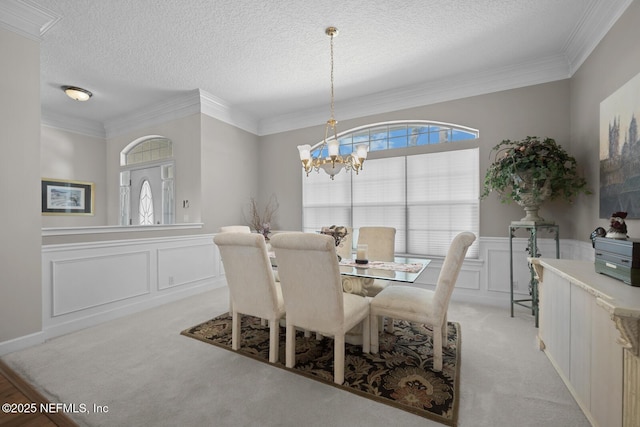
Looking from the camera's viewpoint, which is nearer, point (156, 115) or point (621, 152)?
point (621, 152)

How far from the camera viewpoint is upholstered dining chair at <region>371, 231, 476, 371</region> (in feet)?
6.16

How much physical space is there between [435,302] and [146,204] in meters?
5.05

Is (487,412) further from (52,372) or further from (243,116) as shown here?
(243,116)

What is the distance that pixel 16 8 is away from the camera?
7.48 feet

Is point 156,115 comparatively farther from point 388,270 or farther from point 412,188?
point 388,270

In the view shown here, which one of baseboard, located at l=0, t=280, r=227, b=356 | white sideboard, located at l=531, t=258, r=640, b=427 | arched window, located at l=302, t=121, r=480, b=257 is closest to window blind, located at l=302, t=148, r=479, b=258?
arched window, located at l=302, t=121, r=480, b=257

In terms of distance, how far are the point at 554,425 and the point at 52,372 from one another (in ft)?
10.9

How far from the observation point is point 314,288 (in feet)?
5.98

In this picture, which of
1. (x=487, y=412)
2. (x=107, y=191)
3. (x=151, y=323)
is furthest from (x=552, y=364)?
(x=107, y=191)

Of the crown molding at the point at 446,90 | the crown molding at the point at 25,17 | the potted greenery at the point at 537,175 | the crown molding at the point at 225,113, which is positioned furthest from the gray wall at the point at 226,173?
the potted greenery at the point at 537,175

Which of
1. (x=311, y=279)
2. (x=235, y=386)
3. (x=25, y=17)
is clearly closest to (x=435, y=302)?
(x=311, y=279)

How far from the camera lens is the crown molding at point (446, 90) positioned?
10.3 feet

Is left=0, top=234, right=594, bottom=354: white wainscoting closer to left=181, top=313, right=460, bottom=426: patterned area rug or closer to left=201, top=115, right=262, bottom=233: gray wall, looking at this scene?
left=201, top=115, right=262, bottom=233: gray wall

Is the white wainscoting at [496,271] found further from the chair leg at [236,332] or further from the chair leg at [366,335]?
the chair leg at [236,332]
